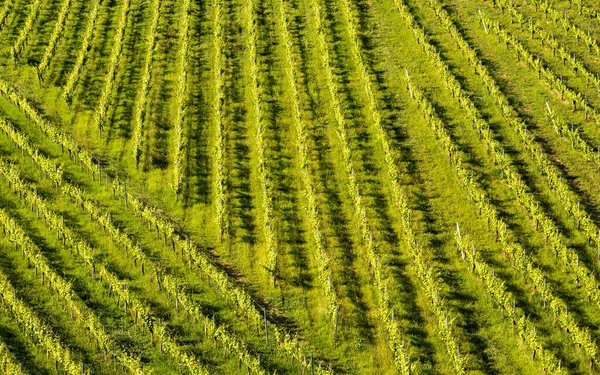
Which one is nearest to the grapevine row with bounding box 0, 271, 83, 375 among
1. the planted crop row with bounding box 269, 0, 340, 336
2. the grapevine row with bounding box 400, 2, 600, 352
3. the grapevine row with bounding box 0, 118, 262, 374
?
the grapevine row with bounding box 0, 118, 262, 374

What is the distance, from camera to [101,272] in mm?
33656

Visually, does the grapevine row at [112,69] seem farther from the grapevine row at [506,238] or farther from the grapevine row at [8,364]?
the grapevine row at [506,238]

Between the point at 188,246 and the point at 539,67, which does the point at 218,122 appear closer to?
the point at 188,246

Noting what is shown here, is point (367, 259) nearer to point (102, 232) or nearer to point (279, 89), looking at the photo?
point (102, 232)

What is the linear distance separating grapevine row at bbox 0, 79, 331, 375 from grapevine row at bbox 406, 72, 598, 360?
10.8m

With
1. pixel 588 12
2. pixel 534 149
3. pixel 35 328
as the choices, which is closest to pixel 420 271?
pixel 534 149

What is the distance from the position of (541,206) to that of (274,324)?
16.3 metres

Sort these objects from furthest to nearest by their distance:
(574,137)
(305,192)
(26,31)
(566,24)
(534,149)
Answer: (26,31), (566,24), (574,137), (534,149), (305,192)

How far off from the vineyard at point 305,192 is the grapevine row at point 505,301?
0.12 m

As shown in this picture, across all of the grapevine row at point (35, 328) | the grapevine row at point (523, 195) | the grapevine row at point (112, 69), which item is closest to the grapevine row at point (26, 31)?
the grapevine row at point (112, 69)

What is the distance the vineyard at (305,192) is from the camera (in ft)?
100

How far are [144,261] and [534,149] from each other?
23.6 meters

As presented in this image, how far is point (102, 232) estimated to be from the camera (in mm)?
36469

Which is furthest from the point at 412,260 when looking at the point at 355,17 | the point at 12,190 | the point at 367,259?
the point at 355,17
